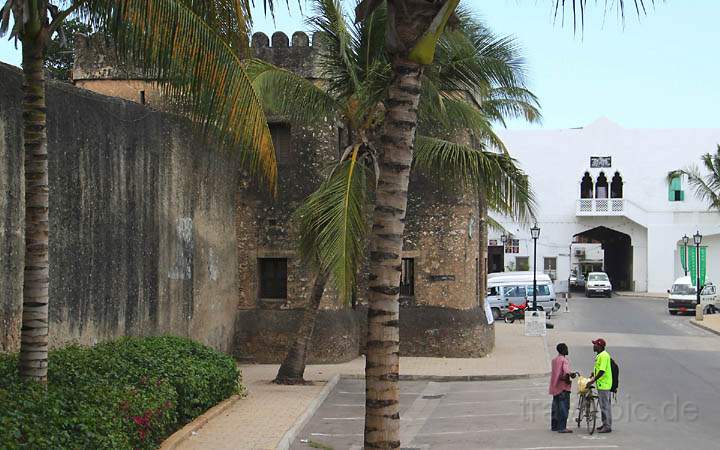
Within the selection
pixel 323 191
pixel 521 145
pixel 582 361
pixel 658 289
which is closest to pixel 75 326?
pixel 323 191

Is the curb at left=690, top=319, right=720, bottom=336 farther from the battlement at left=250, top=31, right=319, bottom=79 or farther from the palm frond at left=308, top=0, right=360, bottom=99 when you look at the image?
the palm frond at left=308, top=0, right=360, bottom=99

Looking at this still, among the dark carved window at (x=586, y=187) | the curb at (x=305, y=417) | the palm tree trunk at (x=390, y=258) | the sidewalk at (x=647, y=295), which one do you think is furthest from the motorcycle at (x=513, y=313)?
the palm tree trunk at (x=390, y=258)

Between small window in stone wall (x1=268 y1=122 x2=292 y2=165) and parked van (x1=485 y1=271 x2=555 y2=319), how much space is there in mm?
20589

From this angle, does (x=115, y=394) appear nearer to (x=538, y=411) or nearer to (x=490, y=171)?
(x=538, y=411)

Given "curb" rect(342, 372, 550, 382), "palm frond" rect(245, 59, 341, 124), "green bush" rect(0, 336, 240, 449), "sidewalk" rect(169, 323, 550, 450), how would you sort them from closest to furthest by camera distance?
"green bush" rect(0, 336, 240, 449), "sidewalk" rect(169, 323, 550, 450), "palm frond" rect(245, 59, 341, 124), "curb" rect(342, 372, 550, 382)

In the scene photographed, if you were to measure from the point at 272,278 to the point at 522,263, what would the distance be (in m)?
43.7

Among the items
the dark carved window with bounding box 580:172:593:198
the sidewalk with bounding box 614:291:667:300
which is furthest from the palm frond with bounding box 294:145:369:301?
the dark carved window with bounding box 580:172:593:198

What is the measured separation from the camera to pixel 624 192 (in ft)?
202

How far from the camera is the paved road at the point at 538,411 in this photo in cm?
1338

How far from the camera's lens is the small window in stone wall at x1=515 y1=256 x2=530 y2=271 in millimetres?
64000

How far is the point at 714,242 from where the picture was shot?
203ft

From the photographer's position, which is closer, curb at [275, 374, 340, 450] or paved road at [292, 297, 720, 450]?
curb at [275, 374, 340, 450]

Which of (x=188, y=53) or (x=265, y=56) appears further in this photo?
(x=265, y=56)

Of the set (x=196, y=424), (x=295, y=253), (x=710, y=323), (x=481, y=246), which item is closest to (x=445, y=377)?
(x=295, y=253)
